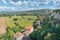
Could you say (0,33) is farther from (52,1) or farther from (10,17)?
(52,1)

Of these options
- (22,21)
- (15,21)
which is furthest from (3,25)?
(22,21)

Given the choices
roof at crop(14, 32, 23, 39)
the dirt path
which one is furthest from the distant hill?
roof at crop(14, 32, 23, 39)

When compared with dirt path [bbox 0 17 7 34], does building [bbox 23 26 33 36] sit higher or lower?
lower

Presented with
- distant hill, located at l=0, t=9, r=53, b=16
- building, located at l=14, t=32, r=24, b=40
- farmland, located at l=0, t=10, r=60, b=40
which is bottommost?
building, located at l=14, t=32, r=24, b=40

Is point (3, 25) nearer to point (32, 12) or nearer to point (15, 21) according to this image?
point (15, 21)

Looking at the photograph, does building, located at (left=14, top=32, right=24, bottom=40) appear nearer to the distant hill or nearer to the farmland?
the farmland

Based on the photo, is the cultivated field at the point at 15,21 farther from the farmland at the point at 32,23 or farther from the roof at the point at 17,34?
the roof at the point at 17,34

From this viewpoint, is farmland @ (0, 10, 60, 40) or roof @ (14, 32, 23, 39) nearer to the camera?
farmland @ (0, 10, 60, 40)

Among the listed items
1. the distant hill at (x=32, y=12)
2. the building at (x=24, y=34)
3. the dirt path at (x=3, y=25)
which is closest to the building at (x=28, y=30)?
the building at (x=24, y=34)

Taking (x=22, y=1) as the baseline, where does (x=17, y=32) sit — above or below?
below

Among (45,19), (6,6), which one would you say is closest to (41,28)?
(45,19)

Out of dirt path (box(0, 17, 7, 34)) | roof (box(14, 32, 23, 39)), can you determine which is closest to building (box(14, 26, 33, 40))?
roof (box(14, 32, 23, 39))
